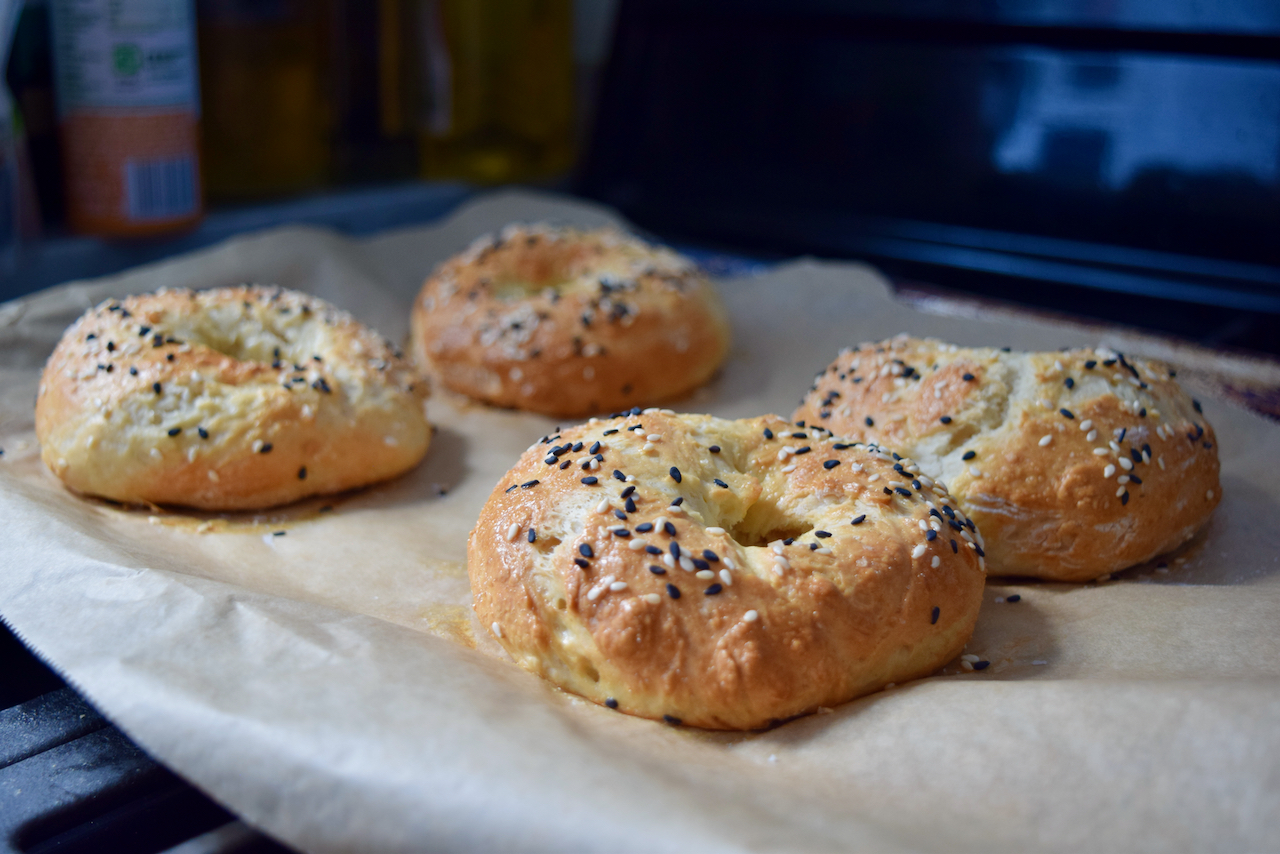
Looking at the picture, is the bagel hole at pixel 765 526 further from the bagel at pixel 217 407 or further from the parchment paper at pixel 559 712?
the bagel at pixel 217 407

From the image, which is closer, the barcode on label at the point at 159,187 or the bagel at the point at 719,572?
the bagel at the point at 719,572

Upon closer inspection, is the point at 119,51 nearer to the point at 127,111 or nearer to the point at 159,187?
the point at 127,111

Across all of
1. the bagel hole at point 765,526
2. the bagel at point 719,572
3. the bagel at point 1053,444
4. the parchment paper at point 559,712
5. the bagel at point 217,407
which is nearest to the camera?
the parchment paper at point 559,712

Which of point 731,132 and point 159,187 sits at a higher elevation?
point 731,132

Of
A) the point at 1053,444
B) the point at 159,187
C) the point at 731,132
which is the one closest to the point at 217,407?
the point at 159,187

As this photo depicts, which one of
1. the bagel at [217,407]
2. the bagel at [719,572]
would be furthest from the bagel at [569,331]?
the bagel at [719,572]

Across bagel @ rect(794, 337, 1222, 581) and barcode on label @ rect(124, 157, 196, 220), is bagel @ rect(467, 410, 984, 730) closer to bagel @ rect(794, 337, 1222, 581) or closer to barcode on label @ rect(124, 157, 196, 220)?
bagel @ rect(794, 337, 1222, 581)
